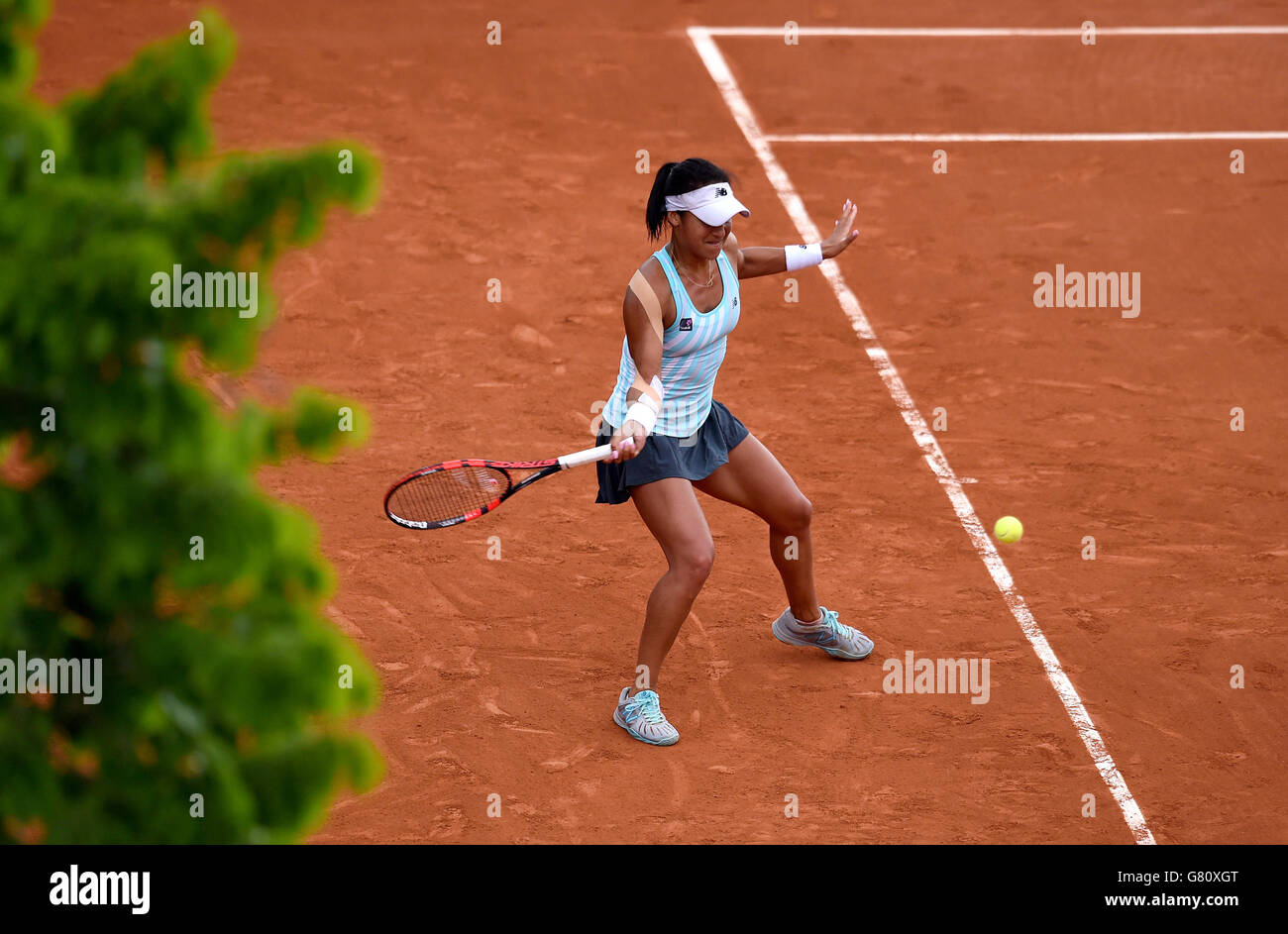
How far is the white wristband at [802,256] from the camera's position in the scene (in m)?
6.83

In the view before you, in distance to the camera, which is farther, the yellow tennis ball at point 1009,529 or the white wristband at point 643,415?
the yellow tennis ball at point 1009,529

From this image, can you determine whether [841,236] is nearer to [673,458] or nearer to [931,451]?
[673,458]

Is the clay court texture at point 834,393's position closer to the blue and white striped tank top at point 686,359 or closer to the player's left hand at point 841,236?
the blue and white striped tank top at point 686,359

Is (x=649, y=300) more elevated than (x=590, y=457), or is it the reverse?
(x=649, y=300)

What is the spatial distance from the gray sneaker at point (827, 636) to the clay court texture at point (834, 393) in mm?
87

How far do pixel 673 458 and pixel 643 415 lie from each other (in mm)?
388

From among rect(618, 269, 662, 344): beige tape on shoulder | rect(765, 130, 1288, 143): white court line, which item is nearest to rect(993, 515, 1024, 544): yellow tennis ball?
rect(618, 269, 662, 344): beige tape on shoulder

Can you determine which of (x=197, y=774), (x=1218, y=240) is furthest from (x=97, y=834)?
(x=1218, y=240)

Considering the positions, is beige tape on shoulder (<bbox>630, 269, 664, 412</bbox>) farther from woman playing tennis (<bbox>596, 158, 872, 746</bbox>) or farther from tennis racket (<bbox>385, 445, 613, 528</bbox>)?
tennis racket (<bbox>385, 445, 613, 528</bbox>)

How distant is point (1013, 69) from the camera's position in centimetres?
1465

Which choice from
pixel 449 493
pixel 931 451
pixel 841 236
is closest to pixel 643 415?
pixel 449 493

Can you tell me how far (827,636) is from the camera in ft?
23.0

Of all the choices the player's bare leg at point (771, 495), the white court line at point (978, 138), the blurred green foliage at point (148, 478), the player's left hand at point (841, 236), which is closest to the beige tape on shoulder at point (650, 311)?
the player's bare leg at point (771, 495)

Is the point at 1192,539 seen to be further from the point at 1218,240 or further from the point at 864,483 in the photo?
the point at 1218,240
